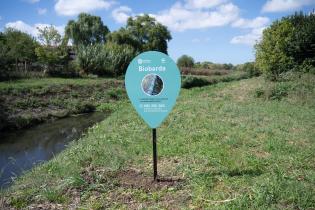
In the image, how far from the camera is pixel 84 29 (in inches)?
2122

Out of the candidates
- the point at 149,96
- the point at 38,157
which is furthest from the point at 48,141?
the point at 149,96

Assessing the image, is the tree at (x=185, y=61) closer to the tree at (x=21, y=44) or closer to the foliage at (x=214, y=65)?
the foliage at (x=214, y=65)

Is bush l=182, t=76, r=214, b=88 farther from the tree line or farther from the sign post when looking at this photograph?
the sign post

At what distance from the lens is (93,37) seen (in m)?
55.7

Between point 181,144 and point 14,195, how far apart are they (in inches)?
153

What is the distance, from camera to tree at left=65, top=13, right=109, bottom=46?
5416cm

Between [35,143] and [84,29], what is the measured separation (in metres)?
41.9

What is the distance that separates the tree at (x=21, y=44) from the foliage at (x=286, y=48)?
18.8 metres

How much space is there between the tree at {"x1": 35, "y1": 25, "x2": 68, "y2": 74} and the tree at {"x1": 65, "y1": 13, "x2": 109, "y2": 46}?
20.5 meters

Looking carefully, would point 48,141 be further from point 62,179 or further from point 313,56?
point 313,56

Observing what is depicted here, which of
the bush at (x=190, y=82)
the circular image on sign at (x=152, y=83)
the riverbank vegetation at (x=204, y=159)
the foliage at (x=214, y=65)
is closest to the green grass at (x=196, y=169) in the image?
the riverbank vegetation at (x=204, y=159)

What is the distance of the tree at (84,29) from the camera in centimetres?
5416

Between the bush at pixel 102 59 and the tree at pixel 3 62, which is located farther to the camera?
the bush at pixel 102 59

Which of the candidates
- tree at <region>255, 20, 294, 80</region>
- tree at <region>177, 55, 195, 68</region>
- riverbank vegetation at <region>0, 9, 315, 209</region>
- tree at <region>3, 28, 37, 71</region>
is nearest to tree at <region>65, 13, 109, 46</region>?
tree at <region>177, 55, 195, 68</region>
